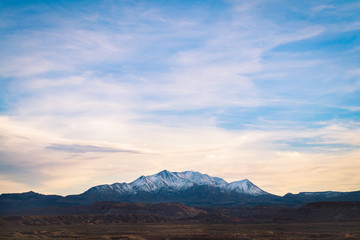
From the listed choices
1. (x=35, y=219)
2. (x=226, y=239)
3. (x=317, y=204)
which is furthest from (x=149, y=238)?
(x=317, y=204)

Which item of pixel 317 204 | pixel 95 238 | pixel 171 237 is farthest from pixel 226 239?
pixel 317 204

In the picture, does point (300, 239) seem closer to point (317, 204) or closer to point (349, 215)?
point (349, 215)

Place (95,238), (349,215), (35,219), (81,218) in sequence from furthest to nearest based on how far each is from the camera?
(81,218) → (35,219) → (349,215) → (95,238)

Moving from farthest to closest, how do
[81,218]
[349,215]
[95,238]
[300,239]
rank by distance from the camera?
[81,218]
[349,215]
[95,238]
[300,239]

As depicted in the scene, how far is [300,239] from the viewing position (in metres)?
87.2

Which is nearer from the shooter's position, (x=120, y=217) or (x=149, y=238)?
(x=149, y=238)

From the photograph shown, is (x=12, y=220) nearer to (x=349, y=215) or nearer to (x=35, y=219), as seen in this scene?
(x=35, y=219)

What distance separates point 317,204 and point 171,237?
99.8 m

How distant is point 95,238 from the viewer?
3841 inches

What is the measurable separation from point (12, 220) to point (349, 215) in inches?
5290

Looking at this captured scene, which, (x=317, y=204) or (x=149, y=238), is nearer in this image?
(x=149, y=238)

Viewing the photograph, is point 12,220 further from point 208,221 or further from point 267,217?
point 267,217

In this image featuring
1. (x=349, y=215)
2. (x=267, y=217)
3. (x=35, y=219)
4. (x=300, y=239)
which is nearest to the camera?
(x=300, y=239)

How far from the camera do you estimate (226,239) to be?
91.4 meters
